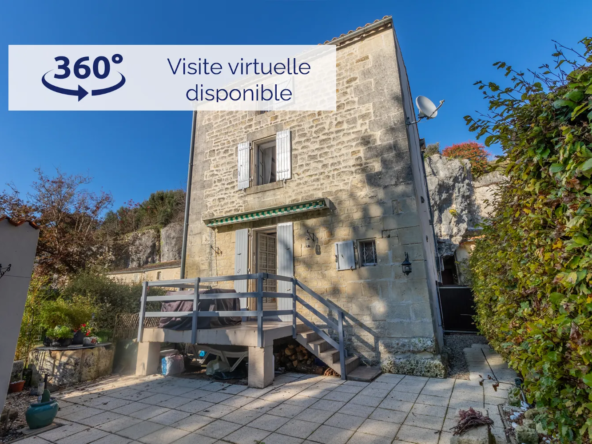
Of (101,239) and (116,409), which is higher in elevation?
(101,239)

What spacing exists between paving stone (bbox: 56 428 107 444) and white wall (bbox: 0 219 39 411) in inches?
30.9

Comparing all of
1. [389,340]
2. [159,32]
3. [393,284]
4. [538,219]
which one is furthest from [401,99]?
[159,32]

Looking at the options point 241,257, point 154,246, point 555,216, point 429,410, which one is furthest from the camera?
point 154,246

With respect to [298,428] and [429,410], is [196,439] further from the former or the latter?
[429,410]

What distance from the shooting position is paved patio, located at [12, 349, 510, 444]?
10.5ft

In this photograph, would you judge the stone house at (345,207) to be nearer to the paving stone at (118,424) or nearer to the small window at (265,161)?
the small window at (265,161)

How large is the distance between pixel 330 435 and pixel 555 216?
9.77ft

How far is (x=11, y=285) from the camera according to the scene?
3.42 m

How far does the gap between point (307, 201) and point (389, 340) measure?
3.43 m

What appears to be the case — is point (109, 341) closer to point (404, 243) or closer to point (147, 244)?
point (404, 243)

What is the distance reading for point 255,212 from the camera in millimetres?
7477

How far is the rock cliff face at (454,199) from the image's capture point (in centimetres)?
1688

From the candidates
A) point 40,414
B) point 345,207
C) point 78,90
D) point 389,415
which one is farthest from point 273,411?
point 78,90

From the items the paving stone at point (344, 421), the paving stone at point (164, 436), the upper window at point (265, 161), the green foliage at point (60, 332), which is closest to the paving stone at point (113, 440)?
the paving stone at point (164, 436)
